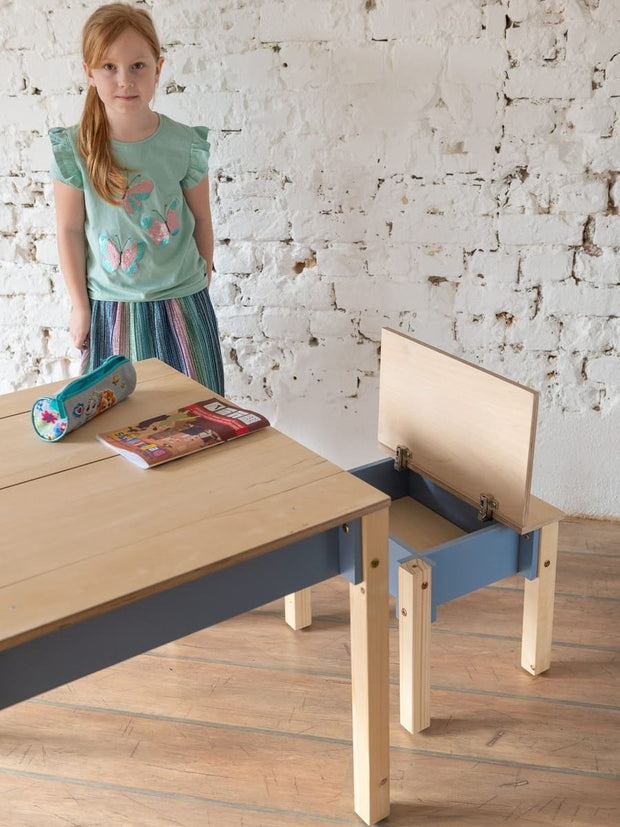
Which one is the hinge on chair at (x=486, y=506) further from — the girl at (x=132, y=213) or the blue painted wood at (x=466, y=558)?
the girl at (x=132, y=213)

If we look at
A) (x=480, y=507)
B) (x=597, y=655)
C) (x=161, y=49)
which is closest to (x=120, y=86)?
(x=161, y=49)

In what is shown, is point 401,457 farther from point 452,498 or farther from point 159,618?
point 159,618

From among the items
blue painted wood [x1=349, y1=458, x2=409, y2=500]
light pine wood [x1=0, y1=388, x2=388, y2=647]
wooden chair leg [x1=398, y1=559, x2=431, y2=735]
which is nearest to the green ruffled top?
blue painted wood [x1=349, y1=458, x2=409, y2=500]

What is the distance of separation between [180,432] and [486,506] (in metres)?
0.70

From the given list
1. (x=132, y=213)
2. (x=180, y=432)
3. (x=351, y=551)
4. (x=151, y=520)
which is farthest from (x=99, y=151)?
(x=351, y=551)

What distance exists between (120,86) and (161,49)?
415 millimetres

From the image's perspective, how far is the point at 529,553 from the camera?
205cm

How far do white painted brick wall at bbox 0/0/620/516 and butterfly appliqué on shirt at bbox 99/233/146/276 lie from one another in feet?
1.27

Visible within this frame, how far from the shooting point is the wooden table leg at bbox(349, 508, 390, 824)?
1572 millimetres

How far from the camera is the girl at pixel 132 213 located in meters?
2.28

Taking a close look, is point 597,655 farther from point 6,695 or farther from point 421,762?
point 6,695

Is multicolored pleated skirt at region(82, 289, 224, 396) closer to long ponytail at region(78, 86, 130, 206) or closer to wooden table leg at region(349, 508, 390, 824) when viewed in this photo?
long ponytail at region(78, 86, 130, 206)

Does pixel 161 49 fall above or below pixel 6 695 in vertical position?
above

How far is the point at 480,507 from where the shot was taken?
2.01 m
